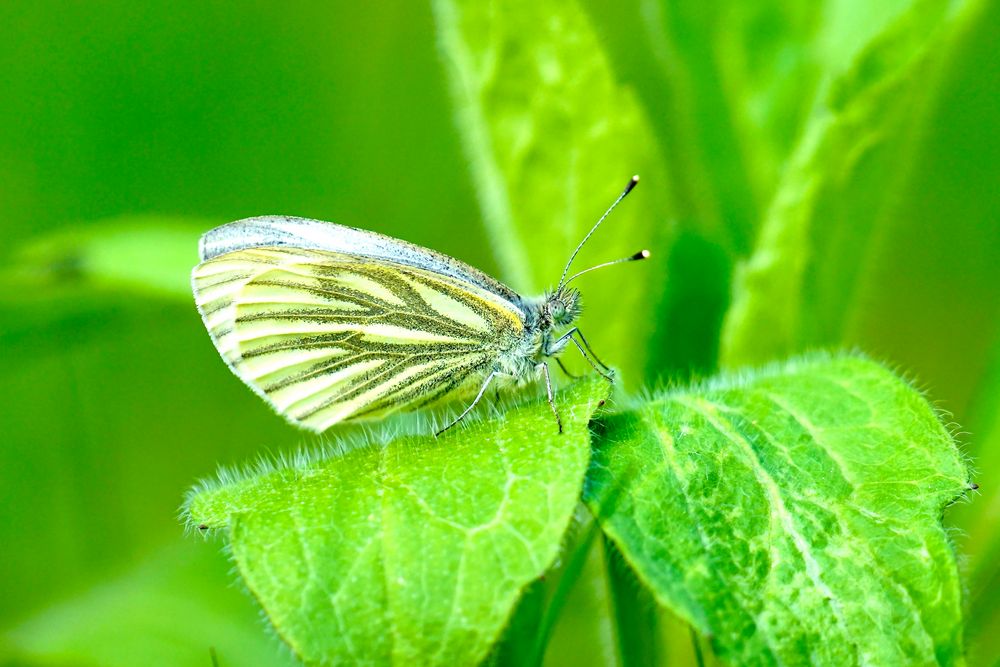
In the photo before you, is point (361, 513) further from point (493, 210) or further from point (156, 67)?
point (156, 67)

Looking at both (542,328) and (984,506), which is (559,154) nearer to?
(542,328)

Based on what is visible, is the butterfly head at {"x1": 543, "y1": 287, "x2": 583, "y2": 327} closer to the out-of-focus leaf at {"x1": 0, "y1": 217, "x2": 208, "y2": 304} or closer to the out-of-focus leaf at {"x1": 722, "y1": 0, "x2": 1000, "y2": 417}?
the out-of-focus leaf at {"x1": 722, "y1": 0, "x2": 1000, "y2": 417}

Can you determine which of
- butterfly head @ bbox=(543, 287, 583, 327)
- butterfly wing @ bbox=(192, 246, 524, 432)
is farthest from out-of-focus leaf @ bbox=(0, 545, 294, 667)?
butterfly head @ bbox=(543, 287, 583, 327)

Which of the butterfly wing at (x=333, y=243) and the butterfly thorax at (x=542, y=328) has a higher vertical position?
the butterfly wing at (x=333, y=243)

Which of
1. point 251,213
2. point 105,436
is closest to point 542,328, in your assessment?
point 105,436

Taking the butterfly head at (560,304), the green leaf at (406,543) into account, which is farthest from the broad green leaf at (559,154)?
the green leaf at (406,543)

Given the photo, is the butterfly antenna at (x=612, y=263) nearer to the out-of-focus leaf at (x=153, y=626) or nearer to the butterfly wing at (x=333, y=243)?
the butterfly wing at (x=333, y=243)

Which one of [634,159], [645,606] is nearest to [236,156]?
[634,159]
